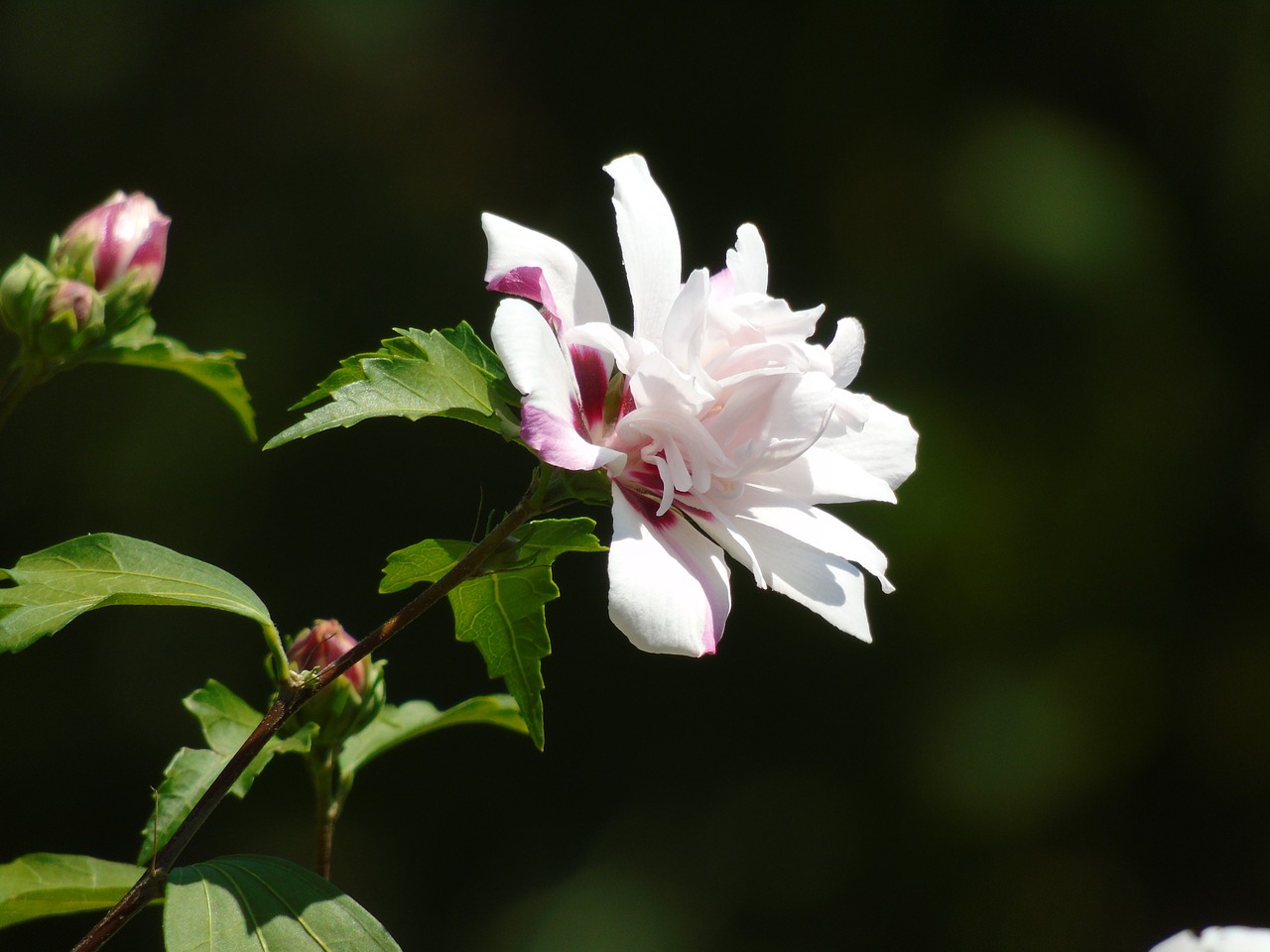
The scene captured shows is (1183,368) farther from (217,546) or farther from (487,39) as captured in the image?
(217,546)

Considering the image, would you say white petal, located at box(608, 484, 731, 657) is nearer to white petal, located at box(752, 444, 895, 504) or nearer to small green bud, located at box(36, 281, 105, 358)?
white petal, located at box(752, 444, 895, 504)

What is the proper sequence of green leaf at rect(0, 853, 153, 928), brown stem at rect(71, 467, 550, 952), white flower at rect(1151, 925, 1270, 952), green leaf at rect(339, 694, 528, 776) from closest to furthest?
white flower at rect(1151, 925, 1270, 952) < brown stem at rect(71, 467, 550, 952) < green leaf at rect(0, 853, 153, 928) < green leaf at rect(339, 694, 528, 776)

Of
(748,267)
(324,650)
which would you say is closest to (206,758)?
(324,650)

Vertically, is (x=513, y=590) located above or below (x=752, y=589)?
above

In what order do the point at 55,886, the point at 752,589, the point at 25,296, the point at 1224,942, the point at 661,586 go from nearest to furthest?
the point at 1224,942
the point at 661,586
the point at 55,886
the point at 25,296
the point at 752,589

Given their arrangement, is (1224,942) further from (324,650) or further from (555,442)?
(324,650)

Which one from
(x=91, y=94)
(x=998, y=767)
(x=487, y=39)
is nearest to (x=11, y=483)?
(x=91, y=94)

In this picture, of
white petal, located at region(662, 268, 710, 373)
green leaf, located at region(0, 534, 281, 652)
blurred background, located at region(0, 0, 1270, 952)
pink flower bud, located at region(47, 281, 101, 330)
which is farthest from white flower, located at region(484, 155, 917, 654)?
blurred background, located at region(0, 0, 1270, 952)
